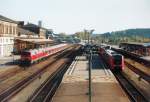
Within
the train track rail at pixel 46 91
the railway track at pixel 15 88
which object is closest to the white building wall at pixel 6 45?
the railway track at pixel 15 88

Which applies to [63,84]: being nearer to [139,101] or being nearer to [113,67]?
[139,101]

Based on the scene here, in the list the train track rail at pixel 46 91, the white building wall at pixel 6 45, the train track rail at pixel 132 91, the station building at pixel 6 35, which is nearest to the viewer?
the train track rail at pixel 132 91

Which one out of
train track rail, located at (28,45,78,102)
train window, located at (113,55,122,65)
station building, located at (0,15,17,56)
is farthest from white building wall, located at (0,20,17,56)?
train window, located at (113,55,122,65)

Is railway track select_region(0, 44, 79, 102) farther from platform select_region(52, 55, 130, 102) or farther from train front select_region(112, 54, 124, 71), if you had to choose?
train front select_region(112, 54, 124, 71)

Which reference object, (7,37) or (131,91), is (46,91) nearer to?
(131,91)

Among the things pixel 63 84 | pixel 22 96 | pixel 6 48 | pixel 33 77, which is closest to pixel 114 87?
pixel 63 84

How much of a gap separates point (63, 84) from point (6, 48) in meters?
40.2

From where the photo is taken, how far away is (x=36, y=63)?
5653cm

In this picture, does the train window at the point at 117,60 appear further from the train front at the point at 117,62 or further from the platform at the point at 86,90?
the platform at the point at 86,90

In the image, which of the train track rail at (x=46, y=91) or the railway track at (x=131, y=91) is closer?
the railway track at (x=131, y=91)

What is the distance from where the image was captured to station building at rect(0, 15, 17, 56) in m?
65.8

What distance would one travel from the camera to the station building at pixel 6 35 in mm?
65812

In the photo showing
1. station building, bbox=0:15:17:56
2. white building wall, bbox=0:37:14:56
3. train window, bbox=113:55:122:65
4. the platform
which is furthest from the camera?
station building, bbox=0:15:17:56

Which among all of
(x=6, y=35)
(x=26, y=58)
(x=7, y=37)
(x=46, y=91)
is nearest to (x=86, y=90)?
(x=46, y=91)
